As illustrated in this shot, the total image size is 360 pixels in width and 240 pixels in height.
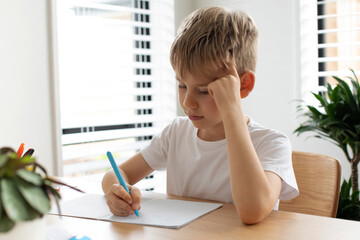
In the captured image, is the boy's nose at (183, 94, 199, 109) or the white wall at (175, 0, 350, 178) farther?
the white wall at (175, 0, 350, 178)

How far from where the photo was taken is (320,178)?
4.10 ft

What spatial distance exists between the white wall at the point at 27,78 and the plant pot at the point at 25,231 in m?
1.45

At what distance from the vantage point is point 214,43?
3.82ft

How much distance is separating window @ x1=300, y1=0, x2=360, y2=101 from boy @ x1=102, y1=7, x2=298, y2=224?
1.48 metres

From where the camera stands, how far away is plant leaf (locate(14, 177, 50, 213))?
0.54m

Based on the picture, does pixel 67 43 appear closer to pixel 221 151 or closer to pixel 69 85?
pixel 69 85

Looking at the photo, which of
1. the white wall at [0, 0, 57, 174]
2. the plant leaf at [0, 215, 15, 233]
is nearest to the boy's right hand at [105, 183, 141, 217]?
the plant leaf at [0, 215, 15, 233]

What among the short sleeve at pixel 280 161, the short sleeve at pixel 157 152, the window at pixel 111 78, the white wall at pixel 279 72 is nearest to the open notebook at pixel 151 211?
the short sleeve at pixel 280 161

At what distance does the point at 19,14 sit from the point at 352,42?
5.85ft

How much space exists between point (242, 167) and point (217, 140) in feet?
1.14

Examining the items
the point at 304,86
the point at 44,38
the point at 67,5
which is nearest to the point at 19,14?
the point at 44,38

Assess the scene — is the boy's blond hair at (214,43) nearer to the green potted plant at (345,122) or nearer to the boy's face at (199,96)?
the boy's face at (199,96)

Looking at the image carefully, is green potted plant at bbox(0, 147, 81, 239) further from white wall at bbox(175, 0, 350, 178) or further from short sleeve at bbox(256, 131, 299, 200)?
white wall at bbox(175, 0, 350, 178)

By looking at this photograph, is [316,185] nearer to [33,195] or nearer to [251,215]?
[251,215]
